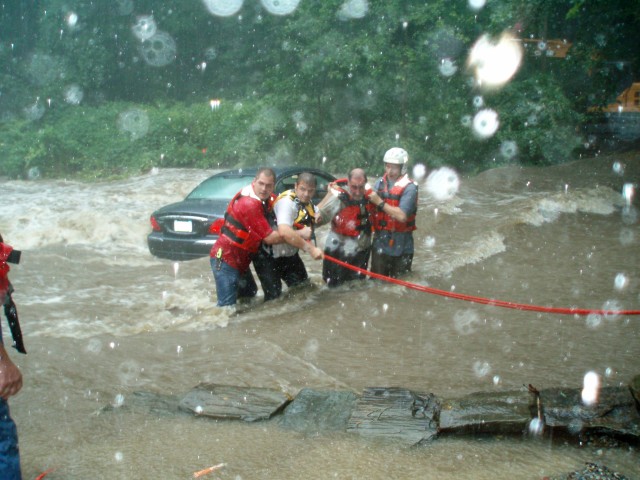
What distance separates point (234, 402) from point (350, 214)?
3118mm

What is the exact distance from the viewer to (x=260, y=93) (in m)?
29.9

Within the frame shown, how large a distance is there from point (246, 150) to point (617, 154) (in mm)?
12295

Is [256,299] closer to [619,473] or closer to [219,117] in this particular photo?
[619,473]

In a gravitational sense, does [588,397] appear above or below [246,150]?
below

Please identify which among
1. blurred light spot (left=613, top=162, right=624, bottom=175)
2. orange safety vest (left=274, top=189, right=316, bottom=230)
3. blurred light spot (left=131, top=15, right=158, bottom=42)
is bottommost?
orange safety vest (left=274, top=189, right=316, bottom=230)

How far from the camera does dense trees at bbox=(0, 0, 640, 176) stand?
64.4ft

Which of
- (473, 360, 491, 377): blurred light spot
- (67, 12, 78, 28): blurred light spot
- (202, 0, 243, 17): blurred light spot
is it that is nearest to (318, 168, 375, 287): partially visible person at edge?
(473, 360, 491, 377): blurred light spot

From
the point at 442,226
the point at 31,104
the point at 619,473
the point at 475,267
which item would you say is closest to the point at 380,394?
the point at 619,473

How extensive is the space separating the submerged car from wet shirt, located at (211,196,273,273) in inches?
104

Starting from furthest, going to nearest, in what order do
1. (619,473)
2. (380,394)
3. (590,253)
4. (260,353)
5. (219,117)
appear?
1. (219,117)
2. (590,253)
3. (260,353)
4. (380,394)
5. (619,473)

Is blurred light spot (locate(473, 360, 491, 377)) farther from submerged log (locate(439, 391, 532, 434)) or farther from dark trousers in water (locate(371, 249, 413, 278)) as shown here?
dark trousers in water (locate(371, 249, 413, 278))

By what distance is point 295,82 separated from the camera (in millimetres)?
22969

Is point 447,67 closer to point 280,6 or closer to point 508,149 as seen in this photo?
point 508,149

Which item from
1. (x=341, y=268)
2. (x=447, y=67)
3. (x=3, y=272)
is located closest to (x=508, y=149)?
(x=447, y=67)
